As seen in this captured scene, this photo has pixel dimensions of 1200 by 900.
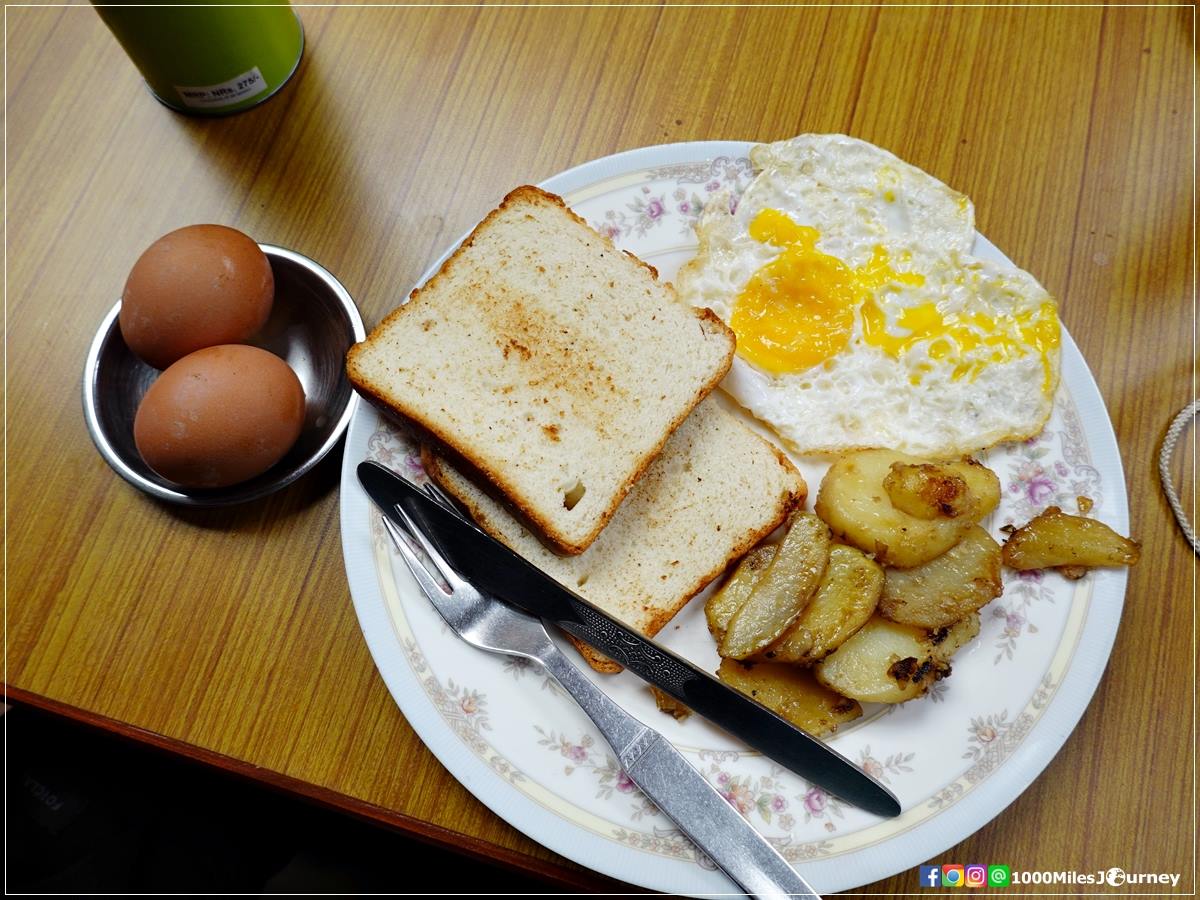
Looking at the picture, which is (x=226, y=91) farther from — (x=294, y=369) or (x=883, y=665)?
(x=883, y=665)

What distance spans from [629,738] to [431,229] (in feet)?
3.97

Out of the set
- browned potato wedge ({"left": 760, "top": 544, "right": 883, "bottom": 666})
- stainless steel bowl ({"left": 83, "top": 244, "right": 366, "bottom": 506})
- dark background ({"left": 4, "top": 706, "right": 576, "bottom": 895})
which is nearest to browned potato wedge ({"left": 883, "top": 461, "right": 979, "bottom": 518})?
browned potato wedge ({"left": 760, "top": 544, "right": 883, "bottom": 666})

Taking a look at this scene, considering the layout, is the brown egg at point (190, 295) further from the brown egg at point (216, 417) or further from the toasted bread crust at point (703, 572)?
the toasted bread crust at point (703, 572)

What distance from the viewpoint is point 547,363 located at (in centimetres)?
164

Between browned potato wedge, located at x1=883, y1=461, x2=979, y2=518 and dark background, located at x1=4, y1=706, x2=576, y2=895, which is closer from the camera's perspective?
browned potato wedge, located at x1=883, y1=461, x2=979, y2=518

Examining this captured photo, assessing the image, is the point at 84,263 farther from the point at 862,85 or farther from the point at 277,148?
the point at 862,85

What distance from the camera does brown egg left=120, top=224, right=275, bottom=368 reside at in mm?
1554

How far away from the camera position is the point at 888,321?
1.73 metres

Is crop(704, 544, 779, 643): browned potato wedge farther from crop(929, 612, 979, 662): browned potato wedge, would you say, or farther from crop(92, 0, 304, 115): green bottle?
crop(92, 0, 304, 115): green bottle

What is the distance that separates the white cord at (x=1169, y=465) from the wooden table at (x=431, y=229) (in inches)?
0.9

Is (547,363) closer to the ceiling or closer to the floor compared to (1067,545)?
closer to the ceiling

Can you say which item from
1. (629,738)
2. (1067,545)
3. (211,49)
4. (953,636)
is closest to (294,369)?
(211,49)

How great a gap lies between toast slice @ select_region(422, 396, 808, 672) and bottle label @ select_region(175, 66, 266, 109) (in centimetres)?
100

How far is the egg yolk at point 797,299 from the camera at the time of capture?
1.73m
